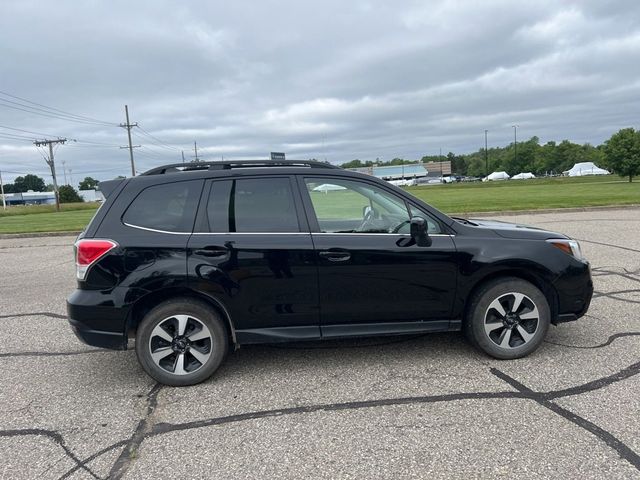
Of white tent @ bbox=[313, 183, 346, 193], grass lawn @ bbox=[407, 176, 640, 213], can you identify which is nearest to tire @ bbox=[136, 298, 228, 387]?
white tent @ bbox=[313, 183, 346, 193]

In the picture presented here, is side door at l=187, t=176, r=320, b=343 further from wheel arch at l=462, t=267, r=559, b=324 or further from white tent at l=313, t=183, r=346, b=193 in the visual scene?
wheel arch at l=462, t=267, r=559, b=324

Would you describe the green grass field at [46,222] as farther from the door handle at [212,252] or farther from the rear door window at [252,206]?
the door handle at [212,252]

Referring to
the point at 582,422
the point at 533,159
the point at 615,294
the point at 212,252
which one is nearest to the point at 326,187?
the point at 212,252

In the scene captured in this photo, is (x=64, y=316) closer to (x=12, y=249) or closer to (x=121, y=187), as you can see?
(x=121, y=187)

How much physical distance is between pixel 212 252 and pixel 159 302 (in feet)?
1.99

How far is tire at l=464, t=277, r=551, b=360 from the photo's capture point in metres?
3.91

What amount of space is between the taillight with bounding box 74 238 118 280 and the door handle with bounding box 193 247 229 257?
2.17 ft

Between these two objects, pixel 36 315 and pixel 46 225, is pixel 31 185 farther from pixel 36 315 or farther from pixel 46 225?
pixel 36 315

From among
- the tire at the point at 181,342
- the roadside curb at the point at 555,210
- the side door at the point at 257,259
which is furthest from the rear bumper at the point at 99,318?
the roadside curb at the point at 555,210

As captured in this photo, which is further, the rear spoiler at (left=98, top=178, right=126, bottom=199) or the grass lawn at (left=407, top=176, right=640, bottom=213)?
the grass lawn at (left=407, top=176, right=640, bottom=213)

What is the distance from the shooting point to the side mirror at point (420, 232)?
147 inches

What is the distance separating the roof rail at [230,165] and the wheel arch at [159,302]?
43.3 inches

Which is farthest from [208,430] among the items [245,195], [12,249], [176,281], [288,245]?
[12,249]

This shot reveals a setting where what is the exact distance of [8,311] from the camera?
20.0 feet
